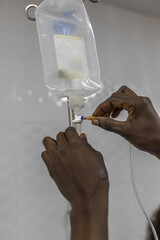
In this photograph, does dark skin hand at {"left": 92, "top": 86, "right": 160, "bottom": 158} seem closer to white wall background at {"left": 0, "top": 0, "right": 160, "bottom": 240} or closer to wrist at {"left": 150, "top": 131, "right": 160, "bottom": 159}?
wrist at {"left": 150, "top": 131, "right": 160, "bottom": 159}

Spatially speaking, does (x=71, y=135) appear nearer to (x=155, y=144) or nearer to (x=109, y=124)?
(x=109, y=124)

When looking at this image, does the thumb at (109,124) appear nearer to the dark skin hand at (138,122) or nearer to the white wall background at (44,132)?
the dark skin hand at (138,122)

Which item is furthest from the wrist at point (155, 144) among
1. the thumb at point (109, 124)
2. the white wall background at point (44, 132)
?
the white wall background at point (44, 132)

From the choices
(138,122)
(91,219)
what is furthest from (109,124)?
(91,219)

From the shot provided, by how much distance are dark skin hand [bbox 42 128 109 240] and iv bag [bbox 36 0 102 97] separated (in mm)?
223

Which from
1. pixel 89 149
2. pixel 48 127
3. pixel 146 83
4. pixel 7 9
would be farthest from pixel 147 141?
pixel 7 9

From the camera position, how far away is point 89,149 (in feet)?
2.00

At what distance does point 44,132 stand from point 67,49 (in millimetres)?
404

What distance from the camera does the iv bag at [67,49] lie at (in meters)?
0.76

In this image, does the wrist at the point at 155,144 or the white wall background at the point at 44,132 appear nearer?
the wrist at the point at 155,144

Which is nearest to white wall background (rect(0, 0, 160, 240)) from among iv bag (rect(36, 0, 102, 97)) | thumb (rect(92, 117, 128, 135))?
iv bag (rect(36, 0, 102, 97))

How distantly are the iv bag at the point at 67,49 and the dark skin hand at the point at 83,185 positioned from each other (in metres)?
0.22

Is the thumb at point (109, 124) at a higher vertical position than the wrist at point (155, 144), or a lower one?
higher

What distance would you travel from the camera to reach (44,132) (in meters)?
1.07
